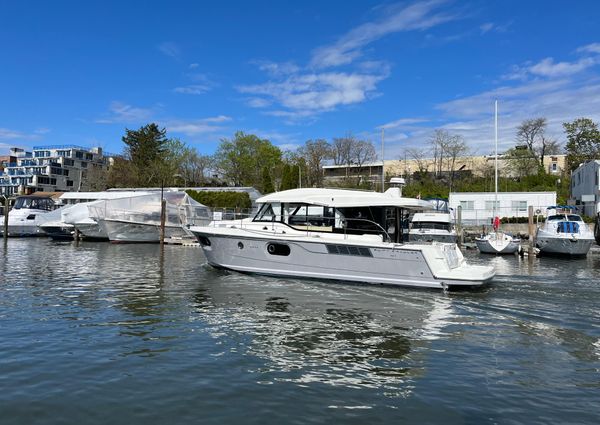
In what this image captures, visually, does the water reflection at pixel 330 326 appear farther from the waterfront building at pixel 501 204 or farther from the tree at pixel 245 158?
the tree at pixel 245 158

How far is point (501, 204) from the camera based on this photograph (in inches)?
1863

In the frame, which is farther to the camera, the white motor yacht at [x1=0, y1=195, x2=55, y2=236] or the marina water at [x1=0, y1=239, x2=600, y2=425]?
the white motor yacht at [x1=0, y1=195, x2=55, y2=236]

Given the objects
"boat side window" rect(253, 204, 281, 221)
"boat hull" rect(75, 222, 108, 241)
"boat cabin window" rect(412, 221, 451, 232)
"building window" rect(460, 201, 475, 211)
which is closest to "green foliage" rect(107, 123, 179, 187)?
"boat hull" rect(75, 222, 108, 241)

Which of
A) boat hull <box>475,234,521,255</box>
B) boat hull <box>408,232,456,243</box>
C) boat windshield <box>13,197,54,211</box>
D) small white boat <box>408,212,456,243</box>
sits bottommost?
boat hull <box>475,234,521,255</box>

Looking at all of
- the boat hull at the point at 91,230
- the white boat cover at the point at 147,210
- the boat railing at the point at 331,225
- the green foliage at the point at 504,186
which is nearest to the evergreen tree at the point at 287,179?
the green foliage at the point at 504,186

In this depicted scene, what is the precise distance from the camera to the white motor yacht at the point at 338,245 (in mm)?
15188

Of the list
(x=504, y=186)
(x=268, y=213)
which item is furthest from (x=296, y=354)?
(x=504, y=186)

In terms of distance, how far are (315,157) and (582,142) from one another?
37.2 metres

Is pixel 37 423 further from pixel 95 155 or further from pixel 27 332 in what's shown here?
pixel 95 155

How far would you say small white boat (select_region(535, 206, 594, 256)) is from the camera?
92.3 feet

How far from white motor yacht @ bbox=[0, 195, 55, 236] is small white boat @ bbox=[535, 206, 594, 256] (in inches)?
1617

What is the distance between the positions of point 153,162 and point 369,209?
65928 mm

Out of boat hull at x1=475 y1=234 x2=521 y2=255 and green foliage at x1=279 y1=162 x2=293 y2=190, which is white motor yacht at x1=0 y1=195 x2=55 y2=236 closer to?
green foliage at x1=279 y1=162 x2=293 y2=190

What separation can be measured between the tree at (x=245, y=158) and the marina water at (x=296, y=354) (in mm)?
63552
